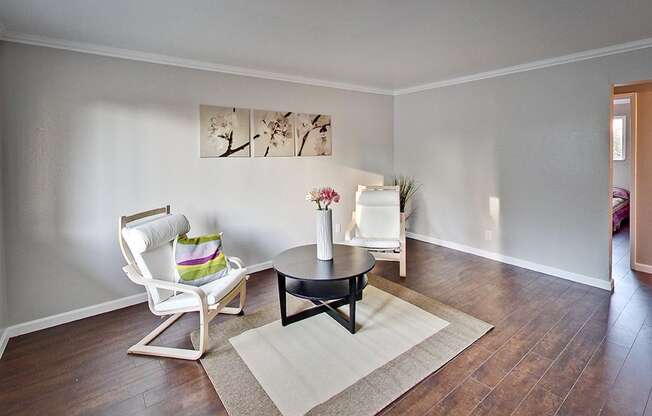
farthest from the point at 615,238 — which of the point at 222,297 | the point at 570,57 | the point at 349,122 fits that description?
the point at 222,297

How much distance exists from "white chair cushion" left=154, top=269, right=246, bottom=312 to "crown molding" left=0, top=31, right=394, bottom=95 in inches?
86.8

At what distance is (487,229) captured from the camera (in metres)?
4.43

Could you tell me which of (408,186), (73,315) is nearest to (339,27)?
(408,186)

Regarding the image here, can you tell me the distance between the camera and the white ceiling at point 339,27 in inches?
88.2

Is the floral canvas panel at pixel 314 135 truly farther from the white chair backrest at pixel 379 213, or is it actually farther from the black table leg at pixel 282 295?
the black table leg at pixel 282 295

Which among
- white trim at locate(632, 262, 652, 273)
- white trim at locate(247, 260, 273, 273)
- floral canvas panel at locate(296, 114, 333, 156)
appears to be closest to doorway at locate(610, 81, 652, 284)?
white trim at locate(632, 262, 652, 273)

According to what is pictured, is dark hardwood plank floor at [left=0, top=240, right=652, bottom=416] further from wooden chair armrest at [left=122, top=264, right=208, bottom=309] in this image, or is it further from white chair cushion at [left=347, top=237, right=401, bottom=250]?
white chair cushion at [left=347, top=237, right=401, bottom=250]

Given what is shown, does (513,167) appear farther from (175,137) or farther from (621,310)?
(175,137)

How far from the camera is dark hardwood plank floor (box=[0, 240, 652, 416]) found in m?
1.93

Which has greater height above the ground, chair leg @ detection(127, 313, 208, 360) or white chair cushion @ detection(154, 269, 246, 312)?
white chair cushion @ detection(154, 269, 246, 312)

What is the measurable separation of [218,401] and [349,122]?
152 inches

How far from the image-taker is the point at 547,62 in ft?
11.8

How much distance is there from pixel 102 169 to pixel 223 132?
1.21 m

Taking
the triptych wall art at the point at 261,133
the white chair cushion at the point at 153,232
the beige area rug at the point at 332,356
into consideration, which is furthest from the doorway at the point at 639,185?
the white chair cushion at the point at 153,232
